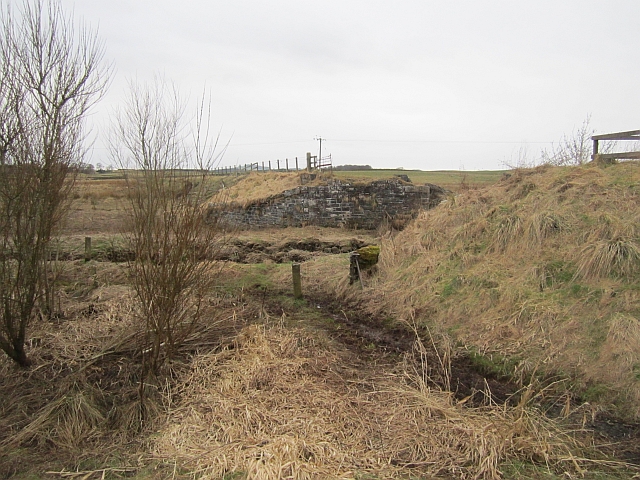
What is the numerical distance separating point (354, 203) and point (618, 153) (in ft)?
35.8

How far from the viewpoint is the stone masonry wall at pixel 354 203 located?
19.7 m

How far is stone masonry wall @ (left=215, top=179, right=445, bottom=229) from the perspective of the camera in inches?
776

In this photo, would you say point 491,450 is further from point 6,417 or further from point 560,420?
point 6,417

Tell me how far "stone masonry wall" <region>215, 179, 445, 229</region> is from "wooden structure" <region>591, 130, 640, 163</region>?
8.66 metres

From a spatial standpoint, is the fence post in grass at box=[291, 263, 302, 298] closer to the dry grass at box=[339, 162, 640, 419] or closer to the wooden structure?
the dry grass at box=[339, 162, 640, 419]

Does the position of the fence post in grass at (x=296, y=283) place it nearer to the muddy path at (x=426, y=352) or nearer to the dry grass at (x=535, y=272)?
the muddy path at (x=426, y=352)

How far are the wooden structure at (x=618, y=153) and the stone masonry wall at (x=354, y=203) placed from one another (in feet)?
28.4

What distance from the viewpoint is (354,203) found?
20.1 meters

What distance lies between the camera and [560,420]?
14.7 ft

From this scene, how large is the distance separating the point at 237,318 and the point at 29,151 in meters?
3.28

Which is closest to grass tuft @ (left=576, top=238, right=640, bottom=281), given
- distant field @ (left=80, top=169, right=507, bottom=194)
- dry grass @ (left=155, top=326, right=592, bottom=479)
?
dry grass @ (left=155, top=326, right=592, bottom=479)

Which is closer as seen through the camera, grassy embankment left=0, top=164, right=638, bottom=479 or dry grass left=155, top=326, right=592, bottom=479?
dry grass left=155, top=326, right=592, bottom=479

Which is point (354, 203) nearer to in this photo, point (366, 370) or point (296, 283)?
point (296, 283)

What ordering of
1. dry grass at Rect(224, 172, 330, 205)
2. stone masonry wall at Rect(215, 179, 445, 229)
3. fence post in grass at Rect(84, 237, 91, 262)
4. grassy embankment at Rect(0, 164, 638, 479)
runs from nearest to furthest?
grassy embankment at Rect(0, 164, 638, 479) → fence post in grass at Rect(84, 237, 91, 262) → stone masonry wall at Rect(215, 179, 445, 229) → dry grass at Rect(224, 172, 330, 205)
